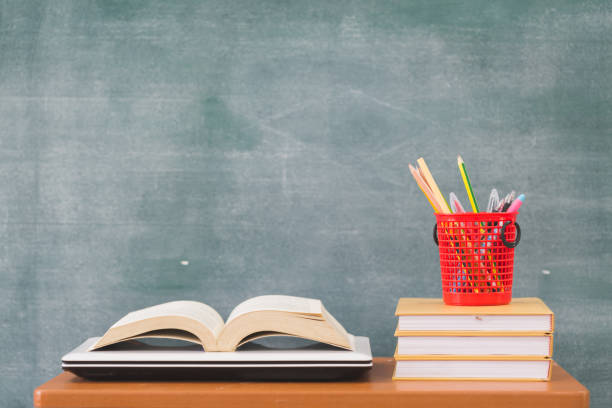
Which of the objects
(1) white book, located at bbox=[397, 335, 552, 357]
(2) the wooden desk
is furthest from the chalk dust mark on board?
(1) white book, located at bbox=[397, 335, 552, 357]

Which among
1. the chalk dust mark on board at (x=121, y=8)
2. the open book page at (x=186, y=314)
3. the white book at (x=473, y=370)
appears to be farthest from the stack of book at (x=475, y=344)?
the chalk dust mark on board at (x=121, y=8)

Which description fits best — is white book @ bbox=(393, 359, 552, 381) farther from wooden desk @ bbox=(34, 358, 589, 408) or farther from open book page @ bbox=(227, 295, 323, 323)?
open book page @ bbox=(227, 295, 323, 323)

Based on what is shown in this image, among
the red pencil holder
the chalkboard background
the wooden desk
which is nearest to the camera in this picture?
the wooden desk

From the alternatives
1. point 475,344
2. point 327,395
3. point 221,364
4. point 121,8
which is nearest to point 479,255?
point 475,344

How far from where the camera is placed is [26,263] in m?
1.48

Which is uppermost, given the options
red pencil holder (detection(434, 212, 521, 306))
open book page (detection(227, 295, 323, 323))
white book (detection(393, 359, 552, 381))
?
red pencil holder (detection(434, 212, 521, 306))

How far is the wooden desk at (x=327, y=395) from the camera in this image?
985 mm

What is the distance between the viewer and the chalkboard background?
4.70 feet

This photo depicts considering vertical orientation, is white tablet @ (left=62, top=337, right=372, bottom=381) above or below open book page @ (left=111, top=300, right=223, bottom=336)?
below

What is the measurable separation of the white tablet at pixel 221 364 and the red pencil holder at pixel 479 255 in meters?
0.22

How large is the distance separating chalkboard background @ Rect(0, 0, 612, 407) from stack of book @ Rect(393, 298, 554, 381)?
1.25 feet

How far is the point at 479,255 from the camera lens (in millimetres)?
1099

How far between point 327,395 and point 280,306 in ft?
0.56

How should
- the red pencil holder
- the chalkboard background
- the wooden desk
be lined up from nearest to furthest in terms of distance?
the wooden desk < the red pencil holder < the chalkboard background
